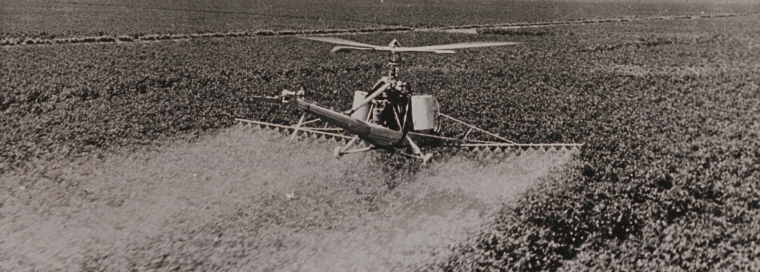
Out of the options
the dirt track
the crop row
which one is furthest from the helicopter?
the crop row

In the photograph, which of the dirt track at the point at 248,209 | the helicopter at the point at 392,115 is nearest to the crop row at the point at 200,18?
the dirt track at the point at 248,209

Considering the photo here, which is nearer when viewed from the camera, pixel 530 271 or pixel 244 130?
pixel 530 271

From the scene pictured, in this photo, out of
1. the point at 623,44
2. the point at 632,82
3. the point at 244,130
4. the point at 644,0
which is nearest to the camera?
the point at 244,130

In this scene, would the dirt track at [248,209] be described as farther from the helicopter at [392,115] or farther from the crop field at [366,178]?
the helicopter at [392,115]

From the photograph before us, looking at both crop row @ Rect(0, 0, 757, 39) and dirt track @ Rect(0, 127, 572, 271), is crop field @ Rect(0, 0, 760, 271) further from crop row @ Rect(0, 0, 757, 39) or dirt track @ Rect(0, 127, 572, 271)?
crop row @ Rect(0, 0, 757, 39)

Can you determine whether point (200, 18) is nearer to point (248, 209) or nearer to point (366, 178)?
point (366, 178)

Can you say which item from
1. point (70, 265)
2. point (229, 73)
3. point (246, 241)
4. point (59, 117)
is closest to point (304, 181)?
point (246, 241)

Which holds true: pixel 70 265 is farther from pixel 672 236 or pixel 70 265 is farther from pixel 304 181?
pixel 672 236
